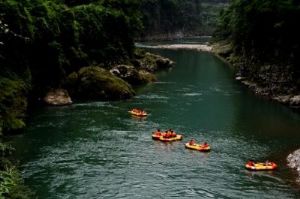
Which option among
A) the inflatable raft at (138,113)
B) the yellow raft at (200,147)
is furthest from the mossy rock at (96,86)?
the yellow raft at (200,147)

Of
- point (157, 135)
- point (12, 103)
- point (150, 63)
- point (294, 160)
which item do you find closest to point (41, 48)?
point (12, 103)

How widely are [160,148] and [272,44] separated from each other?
41.4m

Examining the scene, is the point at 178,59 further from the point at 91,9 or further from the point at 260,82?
the point at 260,82

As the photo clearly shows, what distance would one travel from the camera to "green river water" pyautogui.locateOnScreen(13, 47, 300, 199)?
4059 cm

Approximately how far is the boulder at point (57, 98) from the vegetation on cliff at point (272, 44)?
28193 mm

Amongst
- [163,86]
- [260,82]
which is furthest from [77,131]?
[260,82]

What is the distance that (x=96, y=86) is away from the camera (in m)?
74.7

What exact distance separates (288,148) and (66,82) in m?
34.3

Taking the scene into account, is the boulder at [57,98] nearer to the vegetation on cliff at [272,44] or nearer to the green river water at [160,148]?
the green river water at [160,148]

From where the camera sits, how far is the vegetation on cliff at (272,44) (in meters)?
78.5

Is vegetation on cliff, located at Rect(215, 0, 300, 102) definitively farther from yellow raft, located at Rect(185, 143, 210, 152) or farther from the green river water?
yellow raft, located at Rect(185, 143, 210, 152)

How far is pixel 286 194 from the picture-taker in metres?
39.8

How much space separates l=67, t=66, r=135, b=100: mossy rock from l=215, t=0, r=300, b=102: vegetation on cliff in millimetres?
20789

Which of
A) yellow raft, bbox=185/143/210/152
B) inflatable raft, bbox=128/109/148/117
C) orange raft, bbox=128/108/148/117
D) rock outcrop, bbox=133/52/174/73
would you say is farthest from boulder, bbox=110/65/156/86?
yellow raft, bbox=185/143/210/152
